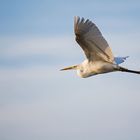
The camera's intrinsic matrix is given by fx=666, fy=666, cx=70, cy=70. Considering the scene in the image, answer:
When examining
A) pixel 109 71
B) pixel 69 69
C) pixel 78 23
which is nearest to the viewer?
pixel 78 23

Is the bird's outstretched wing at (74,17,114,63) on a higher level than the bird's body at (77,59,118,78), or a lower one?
higher

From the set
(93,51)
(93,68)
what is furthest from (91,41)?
(93,68)

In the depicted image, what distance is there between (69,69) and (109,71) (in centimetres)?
557

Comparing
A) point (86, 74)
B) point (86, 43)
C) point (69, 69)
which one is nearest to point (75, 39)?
point (86, 43)

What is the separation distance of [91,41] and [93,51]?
1139mm

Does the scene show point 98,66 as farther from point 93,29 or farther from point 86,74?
point 93,29

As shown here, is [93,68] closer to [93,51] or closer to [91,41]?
[93,51]

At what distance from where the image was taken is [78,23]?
2697cm

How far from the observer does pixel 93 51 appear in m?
29.2

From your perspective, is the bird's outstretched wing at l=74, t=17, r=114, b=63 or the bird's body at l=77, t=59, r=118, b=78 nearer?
the bird's outstretched wing at l=74, t=17, r=114, b=63

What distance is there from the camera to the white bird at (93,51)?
88.9ft

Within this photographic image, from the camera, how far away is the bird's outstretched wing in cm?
2692

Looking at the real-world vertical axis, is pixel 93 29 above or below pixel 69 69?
above

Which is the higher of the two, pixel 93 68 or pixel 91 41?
pixel 91 41
